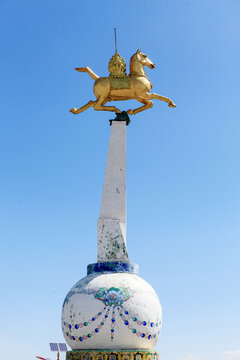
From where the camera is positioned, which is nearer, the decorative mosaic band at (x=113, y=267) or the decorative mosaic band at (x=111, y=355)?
the decorative mosaic band at (x=111, y=355)

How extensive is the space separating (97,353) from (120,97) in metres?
10.6

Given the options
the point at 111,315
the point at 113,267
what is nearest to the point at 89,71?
the point at 113,267

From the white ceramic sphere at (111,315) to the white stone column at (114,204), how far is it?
4.85 feet

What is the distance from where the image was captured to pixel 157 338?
20.1 metres

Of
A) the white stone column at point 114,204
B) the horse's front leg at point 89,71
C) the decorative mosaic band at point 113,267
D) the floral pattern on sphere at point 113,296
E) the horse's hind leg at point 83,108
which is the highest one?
the horse's front leg at point 89,71

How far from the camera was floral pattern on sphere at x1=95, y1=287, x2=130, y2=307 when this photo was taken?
19078mm

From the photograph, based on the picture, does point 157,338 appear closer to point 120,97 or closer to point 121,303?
point 121,303

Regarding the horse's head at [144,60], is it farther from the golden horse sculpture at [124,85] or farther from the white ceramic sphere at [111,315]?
the white ceramic sphere at [111,315]

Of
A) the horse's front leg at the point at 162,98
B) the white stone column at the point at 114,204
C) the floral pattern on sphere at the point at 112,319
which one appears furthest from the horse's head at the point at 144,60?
the floral pattern on sphere at the point at 112,319

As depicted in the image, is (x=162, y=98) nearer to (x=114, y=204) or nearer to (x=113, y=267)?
(x=114, y=204)

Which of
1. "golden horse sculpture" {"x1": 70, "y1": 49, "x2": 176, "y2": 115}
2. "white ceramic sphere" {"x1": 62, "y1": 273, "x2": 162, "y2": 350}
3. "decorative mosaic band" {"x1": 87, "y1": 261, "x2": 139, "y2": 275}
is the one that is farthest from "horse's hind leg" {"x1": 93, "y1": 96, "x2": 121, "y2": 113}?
"white ceramic sphere" {"x1": 62, "y1": 273, "x2": 162, "y2": 350}

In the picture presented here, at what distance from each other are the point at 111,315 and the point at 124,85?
31.6 feet

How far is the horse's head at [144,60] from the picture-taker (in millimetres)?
23859

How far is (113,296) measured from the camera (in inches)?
755
